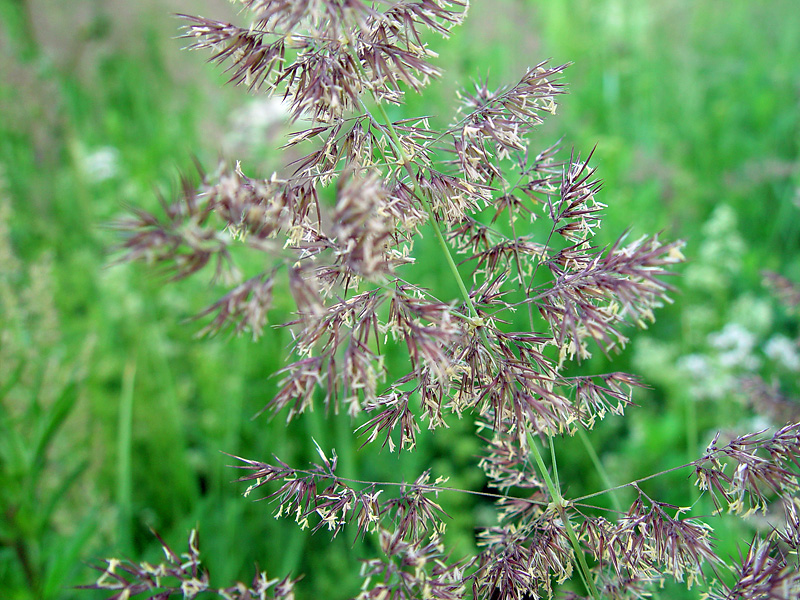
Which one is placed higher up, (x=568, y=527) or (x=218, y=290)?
(x=568, y=527)

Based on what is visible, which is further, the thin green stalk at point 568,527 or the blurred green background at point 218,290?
the blurred green background at point 218,290

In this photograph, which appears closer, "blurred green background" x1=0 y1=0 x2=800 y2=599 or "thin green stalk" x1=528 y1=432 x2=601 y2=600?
"thin green stalk" x1=528 y1=432 x2=601 y2=600

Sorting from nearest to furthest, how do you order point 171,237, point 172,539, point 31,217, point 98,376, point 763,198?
1. point 171,237
2. point 172,539
3. point 98,376
4. point 763,198
5. point 31,217

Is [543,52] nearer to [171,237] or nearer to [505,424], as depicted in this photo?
[505,424]

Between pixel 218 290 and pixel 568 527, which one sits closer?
pixel 568 527

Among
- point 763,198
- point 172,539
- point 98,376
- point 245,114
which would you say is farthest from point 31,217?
point 763,198


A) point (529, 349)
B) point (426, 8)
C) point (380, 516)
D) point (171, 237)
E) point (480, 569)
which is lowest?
point (480, 569)

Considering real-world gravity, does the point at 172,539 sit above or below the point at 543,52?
below

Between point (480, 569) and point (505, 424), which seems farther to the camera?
point (505, 424)
